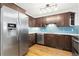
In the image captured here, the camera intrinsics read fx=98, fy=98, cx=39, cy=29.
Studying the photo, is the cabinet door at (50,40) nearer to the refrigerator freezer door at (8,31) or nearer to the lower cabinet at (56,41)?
the lower cabinet at (56,41)

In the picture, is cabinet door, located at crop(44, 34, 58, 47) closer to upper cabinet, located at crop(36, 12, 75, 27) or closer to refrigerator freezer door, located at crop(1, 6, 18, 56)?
upper cabinet, located at crop(36, 12, 75, 27)

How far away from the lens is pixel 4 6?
187cm

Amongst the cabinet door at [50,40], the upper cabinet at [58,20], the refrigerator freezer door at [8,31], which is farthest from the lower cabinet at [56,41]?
the refrigerator freezer door at [8,31]

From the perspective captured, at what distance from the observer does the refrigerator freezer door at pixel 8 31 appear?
71.6 inches

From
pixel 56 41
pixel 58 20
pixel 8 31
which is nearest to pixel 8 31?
pixel 8 31

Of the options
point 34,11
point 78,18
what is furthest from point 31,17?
point 78,18

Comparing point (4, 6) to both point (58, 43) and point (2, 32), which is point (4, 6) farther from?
point (58, 43)

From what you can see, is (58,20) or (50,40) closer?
(58,20)

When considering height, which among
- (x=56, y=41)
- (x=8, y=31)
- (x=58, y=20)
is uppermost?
(x=58, y=20)

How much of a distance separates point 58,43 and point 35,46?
2.82ft

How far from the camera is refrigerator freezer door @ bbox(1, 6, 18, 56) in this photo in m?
1.82

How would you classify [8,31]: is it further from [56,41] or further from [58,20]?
Answer: [56,41]

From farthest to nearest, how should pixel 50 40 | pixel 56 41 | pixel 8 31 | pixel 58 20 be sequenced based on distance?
pixel 50 40
pixel 56 41
pixel 58 20
pixel 8 31

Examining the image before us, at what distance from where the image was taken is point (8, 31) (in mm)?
1937
